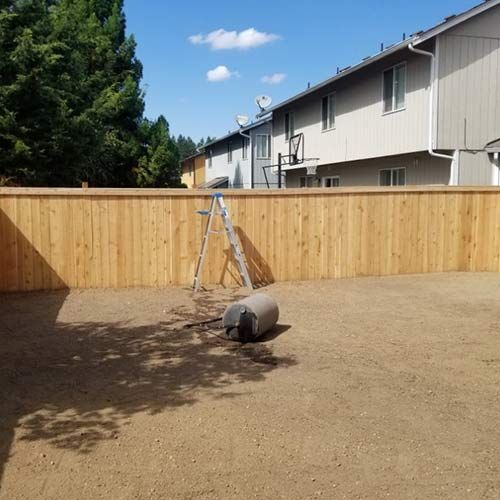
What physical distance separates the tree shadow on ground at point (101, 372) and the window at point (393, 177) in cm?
1079

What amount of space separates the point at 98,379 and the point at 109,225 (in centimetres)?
447

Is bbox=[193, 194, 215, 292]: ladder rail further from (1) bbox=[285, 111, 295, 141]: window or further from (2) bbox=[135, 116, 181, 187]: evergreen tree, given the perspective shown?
(2) bbox=[135, 116, 181, 187]: evergreen tree

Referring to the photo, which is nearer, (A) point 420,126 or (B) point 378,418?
(B) point 378,418

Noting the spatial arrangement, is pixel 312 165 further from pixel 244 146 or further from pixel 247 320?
pixel 247 320

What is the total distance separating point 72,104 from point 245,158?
1608 cm

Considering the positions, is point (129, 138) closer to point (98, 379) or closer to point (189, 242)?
point (189, 242)

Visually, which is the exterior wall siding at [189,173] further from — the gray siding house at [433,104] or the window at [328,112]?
the gray siding house at [433,104]

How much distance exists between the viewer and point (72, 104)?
1881cm

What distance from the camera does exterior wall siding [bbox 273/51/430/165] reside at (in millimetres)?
14219

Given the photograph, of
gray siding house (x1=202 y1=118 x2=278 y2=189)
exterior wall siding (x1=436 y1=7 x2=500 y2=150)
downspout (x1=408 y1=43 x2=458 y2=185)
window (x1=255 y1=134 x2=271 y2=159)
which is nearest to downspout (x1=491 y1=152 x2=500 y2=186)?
exterior wall siding (x1=436 y1=7 x2=500 y2=150)

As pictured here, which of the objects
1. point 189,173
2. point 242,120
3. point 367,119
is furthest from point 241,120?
point 189,173

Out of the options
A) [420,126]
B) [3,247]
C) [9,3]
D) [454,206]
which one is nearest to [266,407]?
[3,247]

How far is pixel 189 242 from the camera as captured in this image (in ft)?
30.5

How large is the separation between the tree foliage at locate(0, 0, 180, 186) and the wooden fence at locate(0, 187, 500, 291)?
21.7 ft
